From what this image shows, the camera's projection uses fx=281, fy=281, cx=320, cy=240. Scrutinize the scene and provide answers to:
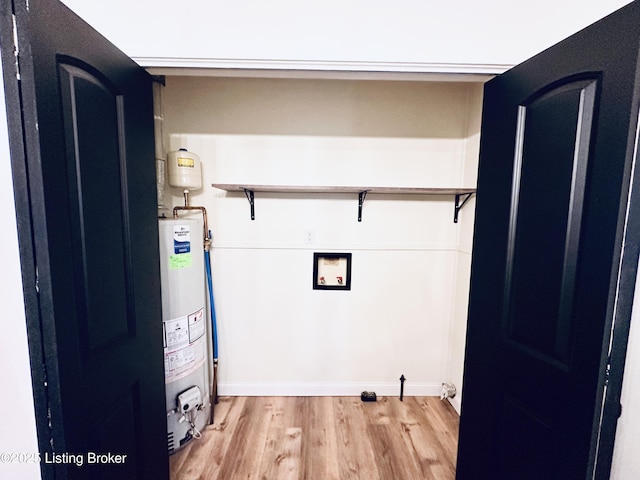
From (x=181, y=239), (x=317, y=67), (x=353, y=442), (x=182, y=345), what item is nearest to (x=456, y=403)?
(x=353, y=442)

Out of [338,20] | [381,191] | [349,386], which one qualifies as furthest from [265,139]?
[349,386]

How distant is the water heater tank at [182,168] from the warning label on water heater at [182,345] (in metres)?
0.83

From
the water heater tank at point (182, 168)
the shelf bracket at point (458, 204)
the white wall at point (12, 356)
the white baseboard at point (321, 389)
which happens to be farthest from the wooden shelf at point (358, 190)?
the white baseboard at point (321, 389)

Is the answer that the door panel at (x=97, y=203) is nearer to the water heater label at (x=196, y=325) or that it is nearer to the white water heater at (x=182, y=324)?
the white water heater at (x=182, y=324)

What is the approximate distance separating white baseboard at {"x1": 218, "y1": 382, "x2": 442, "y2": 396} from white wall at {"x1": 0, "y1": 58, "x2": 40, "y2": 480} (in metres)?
1.47

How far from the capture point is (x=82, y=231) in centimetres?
83

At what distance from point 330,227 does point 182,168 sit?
1.08 metres

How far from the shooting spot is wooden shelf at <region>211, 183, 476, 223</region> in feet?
6.12

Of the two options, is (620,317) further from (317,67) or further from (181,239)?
(181,239)

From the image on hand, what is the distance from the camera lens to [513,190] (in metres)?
1.01

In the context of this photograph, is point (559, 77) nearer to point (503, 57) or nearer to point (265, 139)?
point (503, 57)

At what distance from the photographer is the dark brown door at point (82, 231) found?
700 mm

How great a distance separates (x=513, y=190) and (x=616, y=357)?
57 centimetres

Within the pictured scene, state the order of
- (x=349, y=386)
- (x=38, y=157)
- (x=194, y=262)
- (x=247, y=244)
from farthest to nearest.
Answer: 1. (x=349, y=386)
2. (x=247, y=244)
3. (x=194, y=262)
4. (x=38, y=157)
